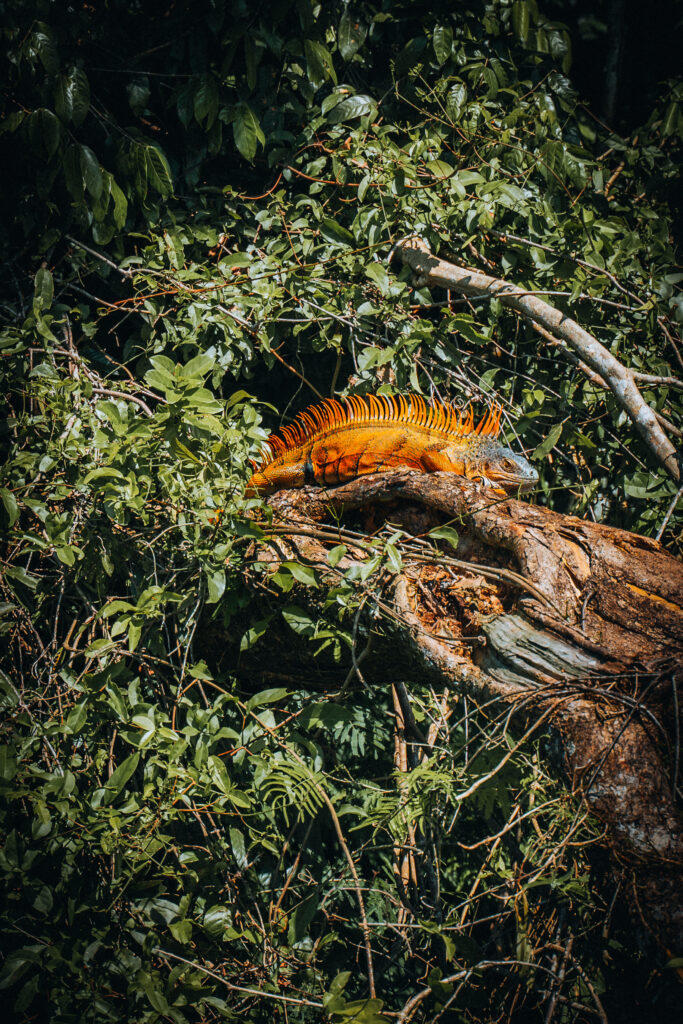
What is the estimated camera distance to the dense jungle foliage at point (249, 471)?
2.12m

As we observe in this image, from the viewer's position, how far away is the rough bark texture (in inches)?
64.0

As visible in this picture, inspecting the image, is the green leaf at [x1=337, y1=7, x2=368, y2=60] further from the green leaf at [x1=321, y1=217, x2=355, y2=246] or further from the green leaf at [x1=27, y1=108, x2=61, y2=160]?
the green leaf at [x1=27, y1=108, x2=61, y2=160]

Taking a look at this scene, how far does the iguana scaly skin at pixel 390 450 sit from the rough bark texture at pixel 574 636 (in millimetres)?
346

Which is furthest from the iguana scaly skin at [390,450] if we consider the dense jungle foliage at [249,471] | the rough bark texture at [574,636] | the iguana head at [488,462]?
the rough bark texture at [574,636]

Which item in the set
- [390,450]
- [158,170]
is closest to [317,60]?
[158,170]

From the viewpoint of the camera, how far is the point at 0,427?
115 inches

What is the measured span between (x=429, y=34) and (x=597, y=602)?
346 centimetres

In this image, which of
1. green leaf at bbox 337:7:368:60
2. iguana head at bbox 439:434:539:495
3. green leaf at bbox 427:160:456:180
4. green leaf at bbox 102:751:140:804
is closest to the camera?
green leaf at bbox 102:751:140:804

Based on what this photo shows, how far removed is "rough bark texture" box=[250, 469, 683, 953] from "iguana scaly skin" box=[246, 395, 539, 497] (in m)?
0.35

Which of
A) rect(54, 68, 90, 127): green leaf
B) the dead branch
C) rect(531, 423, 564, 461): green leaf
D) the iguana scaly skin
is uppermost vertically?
rect(54, 68, 90, 127): green leaf

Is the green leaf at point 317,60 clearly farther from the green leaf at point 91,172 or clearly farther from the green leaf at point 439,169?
the green leaf at point 91,172

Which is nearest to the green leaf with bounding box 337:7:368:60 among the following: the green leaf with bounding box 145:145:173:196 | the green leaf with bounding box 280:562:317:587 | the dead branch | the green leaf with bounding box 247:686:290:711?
the dead branch

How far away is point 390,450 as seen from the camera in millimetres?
2979

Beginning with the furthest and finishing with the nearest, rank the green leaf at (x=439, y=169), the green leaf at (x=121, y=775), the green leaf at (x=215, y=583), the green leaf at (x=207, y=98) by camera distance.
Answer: the green leaf at (x=439, y=169), the green leaf at (x=207, y=98), the green leaf at (x=215, y=583), the green leaf at (x=121, y=775)
